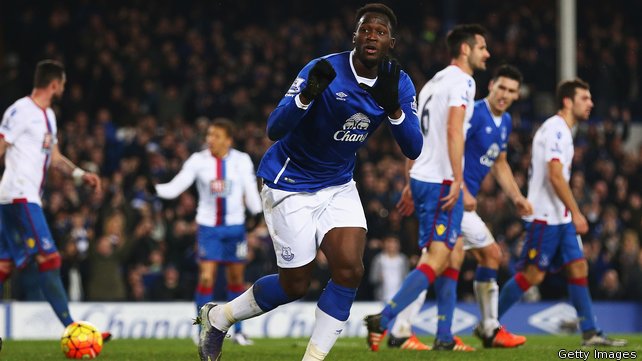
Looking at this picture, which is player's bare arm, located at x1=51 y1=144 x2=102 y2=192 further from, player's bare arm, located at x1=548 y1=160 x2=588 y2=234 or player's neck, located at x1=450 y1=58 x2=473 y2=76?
player's bare arm, located at x1=548 y1=160 x2=588 y2=234

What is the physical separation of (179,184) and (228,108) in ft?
26.7

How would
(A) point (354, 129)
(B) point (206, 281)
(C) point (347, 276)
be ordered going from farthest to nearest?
1. (B) point (206, 281)
2. (A) point (354, 129)
3. (C) point (347, 276)

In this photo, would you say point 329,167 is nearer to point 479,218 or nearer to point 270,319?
point 479,218

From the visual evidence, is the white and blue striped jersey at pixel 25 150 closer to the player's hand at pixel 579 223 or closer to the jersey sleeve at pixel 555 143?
the jersey sleeve at pixel 555 143

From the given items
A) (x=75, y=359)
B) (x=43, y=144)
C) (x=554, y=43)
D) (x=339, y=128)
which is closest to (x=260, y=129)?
(x=554, y=43)

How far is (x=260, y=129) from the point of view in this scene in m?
19.8

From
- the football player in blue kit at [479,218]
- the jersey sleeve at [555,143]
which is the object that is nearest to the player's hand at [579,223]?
the football player in blue kit at [479,218]

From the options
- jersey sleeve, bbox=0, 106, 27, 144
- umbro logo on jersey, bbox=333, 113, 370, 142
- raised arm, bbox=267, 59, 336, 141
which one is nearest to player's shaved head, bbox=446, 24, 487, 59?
umbro logo on jersey, bbox=333, 113, 370, 142

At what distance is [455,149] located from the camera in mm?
9398

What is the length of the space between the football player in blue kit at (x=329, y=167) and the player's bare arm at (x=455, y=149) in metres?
2.08

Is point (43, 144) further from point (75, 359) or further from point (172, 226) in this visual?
point (172, 226)

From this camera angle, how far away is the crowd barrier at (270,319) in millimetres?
14688

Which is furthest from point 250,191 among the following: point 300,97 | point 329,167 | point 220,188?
point 300,97

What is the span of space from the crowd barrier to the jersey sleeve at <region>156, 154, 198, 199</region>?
3173 millimetres
